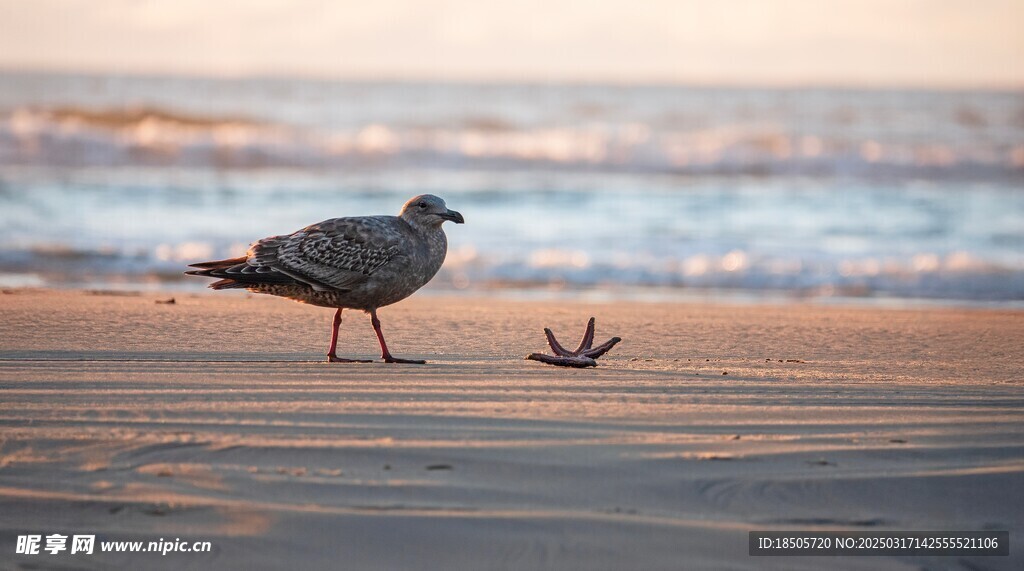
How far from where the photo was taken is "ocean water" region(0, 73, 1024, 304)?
11.2 meters

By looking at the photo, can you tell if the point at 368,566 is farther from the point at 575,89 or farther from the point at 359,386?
the point at 575,89

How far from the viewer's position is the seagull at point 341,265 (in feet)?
20.3

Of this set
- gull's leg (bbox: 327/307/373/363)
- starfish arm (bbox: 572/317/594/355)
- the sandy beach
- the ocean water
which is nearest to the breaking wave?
the ocean water

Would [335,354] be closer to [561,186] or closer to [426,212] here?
[426,212]

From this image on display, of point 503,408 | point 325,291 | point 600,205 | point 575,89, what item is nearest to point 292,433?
point 503,408

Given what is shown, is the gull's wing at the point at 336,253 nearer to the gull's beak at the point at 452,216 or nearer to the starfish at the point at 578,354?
the gull's beak at the point at 452,216

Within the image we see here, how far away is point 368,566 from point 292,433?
43.9 inches

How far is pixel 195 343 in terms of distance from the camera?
21.1 ft

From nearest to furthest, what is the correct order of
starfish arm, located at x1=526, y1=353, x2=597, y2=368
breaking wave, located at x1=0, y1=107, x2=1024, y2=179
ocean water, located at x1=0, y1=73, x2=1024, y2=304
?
starfish arm, located at x1=526, y1=353, x2=597, y2=368 < ocean water, located at x1=0, y1=73, x2=1024, y2=304 < breaking wave, located at x1=0, y1=107, x2=1024, y2=179

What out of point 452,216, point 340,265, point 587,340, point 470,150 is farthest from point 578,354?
point 470,150

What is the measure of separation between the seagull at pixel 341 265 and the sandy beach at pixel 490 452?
1.10 feet

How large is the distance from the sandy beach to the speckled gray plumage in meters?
0.34

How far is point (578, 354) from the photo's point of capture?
19.5 ft

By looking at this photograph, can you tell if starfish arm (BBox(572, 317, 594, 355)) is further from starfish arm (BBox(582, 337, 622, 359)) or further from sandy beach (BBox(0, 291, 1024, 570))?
sandy beach (BBox(0, 291, 1024, 570))
